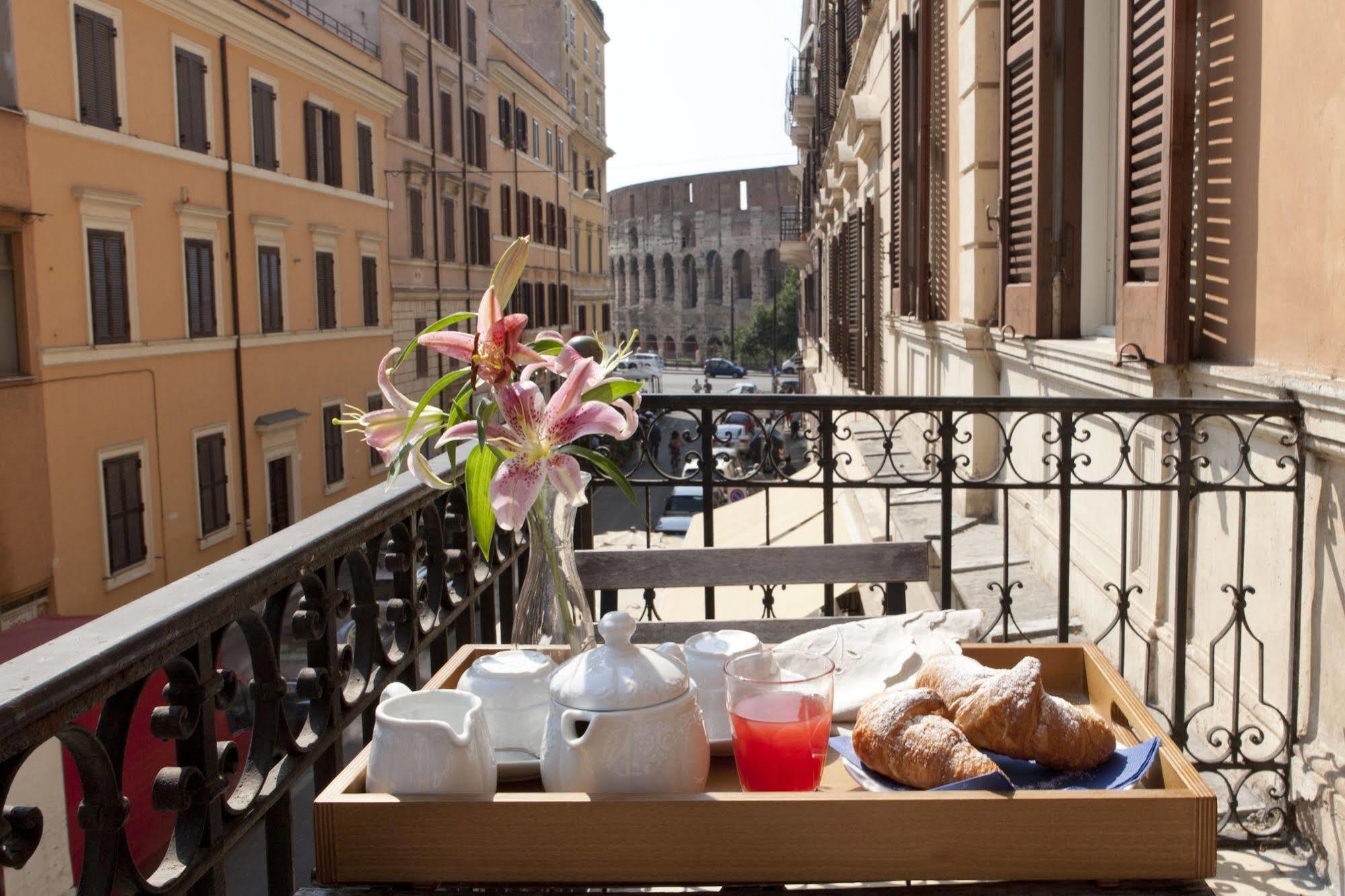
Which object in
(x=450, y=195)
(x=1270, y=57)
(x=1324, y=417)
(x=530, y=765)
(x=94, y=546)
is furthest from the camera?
(x=450, y=195)

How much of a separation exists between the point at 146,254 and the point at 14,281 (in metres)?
2.46

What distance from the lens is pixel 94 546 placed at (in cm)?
1425

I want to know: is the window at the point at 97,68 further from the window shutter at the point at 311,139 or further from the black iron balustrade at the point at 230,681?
the black iron balustrade at the point at 230,681

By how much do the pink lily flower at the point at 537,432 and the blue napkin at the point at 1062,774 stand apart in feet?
1.85

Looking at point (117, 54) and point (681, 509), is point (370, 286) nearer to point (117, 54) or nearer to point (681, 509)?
point (681, 509)

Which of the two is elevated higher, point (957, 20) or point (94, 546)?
point (957, 20)

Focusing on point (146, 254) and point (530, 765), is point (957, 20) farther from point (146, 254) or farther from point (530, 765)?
point (146, 254)

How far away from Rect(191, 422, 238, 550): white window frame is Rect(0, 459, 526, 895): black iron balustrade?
1481 centimetres

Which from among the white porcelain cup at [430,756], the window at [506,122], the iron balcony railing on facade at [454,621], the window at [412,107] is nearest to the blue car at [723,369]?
the window at [506,122]

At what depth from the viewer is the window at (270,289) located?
18766mm

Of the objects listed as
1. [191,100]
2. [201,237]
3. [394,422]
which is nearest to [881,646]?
[394,422]

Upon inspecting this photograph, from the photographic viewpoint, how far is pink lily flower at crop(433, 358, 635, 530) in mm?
1673

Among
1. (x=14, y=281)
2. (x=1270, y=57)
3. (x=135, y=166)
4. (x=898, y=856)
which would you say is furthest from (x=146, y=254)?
(x=898, y=856)

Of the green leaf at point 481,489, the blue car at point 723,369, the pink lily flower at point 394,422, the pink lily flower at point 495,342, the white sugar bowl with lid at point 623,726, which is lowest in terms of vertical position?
the blue car at point 723,369
